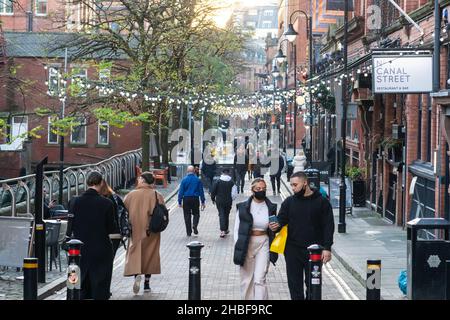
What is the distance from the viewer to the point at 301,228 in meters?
11.3

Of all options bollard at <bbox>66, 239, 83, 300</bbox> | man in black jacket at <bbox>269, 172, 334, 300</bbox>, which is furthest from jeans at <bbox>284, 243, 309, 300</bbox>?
bollard at <bbox>66, 239, 83, 300</bbox>

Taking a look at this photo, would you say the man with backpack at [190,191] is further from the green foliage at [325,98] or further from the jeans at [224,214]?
the green foliage at [325,98]

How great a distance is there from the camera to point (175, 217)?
92.7 ft

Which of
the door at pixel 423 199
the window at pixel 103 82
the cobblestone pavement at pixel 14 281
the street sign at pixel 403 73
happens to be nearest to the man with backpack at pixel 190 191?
the cobblestone pavement at pixel 14 281

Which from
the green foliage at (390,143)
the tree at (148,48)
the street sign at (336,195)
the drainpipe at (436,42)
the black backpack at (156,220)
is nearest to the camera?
the black backpack at (156,220)

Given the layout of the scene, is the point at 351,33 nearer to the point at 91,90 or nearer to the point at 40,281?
the point at 91,90

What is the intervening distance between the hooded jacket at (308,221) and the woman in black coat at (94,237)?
2.21 meters

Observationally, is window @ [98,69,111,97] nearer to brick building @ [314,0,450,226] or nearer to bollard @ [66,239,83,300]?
brick building @ [314,0,450,226]

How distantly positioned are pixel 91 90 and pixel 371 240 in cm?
1759

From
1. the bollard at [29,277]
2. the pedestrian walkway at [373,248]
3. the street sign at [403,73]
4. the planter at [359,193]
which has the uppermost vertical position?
the street sign at [403,73]

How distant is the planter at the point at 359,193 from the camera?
31.1 m

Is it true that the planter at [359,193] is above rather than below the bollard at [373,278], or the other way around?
below
